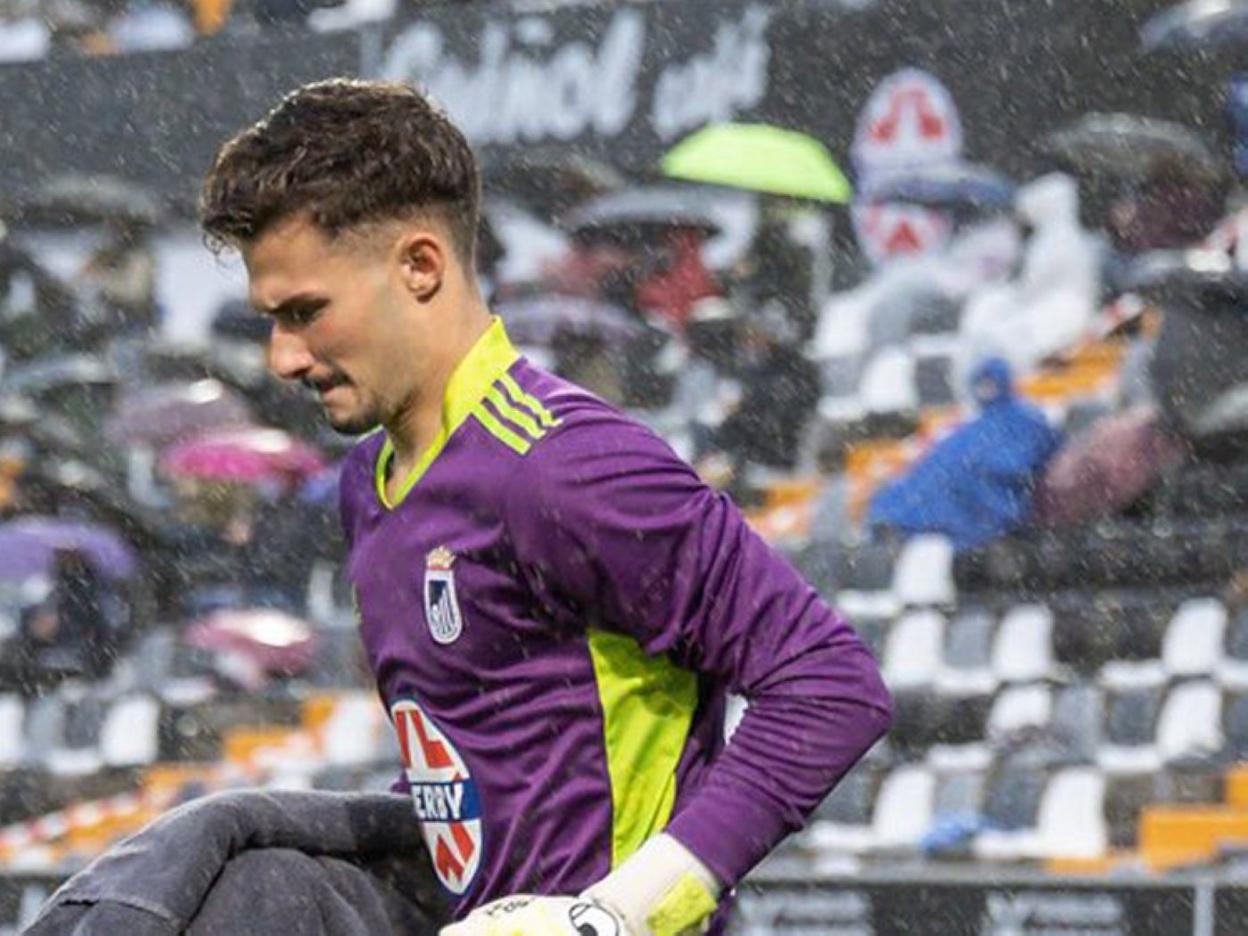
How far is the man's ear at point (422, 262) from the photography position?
3.33 metres

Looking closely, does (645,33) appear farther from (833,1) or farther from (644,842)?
(644,842)

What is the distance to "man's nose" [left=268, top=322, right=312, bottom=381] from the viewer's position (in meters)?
3.29

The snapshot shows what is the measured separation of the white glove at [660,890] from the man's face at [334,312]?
570 mm

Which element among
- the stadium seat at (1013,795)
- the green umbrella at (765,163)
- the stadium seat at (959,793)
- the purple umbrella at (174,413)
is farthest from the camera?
the purple umbrella at (174,413)

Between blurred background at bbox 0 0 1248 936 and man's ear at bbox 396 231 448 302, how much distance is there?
397cm

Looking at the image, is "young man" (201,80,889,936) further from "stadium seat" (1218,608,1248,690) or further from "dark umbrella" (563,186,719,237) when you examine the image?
"dark umbrella" (563,186,719,237)

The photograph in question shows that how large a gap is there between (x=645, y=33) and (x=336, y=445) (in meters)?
1.80

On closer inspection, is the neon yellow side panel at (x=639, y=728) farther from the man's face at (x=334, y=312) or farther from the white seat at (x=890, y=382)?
the white seat at (x=890, y=382)

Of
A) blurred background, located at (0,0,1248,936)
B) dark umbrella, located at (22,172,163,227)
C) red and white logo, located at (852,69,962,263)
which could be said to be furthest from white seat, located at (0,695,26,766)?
red and white logo, located at (852,69,962,263)

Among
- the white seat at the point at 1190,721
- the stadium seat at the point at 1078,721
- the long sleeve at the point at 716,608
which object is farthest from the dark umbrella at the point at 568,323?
the long sleeve at the point at 716,608

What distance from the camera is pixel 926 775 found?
8.17 metres

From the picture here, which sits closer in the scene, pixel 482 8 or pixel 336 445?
pixel 336 445

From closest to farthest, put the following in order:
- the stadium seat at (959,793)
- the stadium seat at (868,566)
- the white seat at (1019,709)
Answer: the stadium seat at (959,793) < the white seat at (1019,709) < the stadium seat at (868,566)

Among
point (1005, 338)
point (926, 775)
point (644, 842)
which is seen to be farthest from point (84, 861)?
point (644, 842)
